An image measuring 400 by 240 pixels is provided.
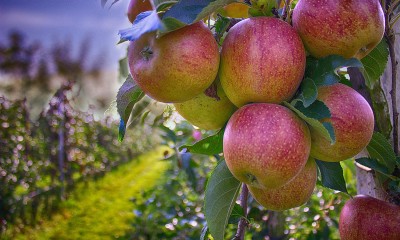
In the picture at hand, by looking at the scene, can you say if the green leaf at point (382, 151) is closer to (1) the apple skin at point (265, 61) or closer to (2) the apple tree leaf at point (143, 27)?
(1) the apple skin at point (265, 61)

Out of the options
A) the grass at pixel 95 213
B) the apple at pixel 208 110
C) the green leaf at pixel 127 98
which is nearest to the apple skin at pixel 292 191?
the apple at pixel 208 110

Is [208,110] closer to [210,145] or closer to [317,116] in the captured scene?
[210,145]

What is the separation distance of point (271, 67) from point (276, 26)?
0.19ft

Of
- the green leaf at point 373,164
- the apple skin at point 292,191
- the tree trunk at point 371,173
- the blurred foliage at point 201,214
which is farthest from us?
the blurred foliage at point 201,214

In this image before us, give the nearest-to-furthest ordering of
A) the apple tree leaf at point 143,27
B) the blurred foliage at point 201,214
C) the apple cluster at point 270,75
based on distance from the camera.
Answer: the apple tree leaf at point 143,27
the apple cluster at point 270,75
the blurred foliage at point 201,214

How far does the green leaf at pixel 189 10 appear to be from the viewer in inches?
21.7

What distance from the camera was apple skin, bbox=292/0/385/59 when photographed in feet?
1.96

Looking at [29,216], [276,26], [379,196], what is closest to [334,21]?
[276,26]

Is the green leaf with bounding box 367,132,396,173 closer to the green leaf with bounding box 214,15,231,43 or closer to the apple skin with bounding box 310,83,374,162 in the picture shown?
the apple skin with bounding box 310,83,374,162

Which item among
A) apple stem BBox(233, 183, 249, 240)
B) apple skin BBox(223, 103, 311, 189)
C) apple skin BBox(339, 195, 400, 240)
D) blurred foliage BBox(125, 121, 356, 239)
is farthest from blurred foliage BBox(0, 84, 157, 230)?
apple skin BBox(223, 103, 311, 189)

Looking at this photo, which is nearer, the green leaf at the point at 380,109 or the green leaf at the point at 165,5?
the green leaf at the point at 165,5

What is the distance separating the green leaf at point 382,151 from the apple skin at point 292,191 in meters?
0.15

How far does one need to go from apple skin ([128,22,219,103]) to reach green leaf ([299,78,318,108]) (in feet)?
0.41

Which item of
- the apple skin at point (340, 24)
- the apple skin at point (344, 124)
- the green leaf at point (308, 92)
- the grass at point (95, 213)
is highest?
the apple skin at point (340, 24)
